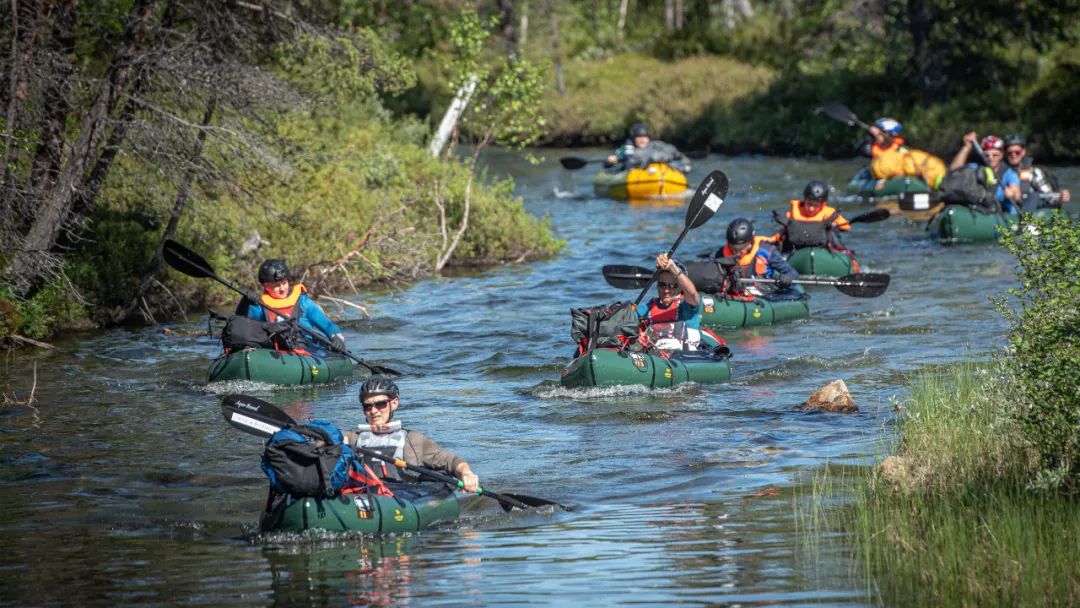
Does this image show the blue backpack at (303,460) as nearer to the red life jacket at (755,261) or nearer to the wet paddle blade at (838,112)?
the red life jacket at (755,261)

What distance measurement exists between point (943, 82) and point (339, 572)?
32619 mm

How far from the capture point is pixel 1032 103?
3578 cm

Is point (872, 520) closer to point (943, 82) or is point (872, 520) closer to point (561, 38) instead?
point (943, 82)

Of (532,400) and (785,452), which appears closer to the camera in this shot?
(785,452)

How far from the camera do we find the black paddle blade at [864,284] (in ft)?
60.4

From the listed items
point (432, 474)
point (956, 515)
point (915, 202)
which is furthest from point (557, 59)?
point (956, 515)

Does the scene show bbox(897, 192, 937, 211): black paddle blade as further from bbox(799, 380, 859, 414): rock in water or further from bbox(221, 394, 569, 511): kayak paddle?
bbox(221, 394, 569, 511): kayak paddle

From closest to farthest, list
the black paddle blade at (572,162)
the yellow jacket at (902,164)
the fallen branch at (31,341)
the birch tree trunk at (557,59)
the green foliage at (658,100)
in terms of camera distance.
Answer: the fallen branch at (31,341) < the yellow jacket at (902,164) < the black paddle blade at (572,162) < the green foliage at (658,100) < the birch tree trunk at (557,59)

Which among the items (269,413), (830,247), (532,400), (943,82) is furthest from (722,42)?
(269,413)

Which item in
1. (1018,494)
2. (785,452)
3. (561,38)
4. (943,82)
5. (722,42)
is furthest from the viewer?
(561,38)

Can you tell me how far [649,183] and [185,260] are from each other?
17.5 m

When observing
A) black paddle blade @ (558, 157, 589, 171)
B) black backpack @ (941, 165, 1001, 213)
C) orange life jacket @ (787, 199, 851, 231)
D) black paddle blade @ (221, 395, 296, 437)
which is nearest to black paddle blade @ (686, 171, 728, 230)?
orange life jacket @ (787, 199, 851, 231)

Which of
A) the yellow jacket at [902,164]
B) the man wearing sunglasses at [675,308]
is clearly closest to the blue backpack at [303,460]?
the man wearing sunglasses at [675,308]

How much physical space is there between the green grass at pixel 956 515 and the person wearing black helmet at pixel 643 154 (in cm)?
2115
